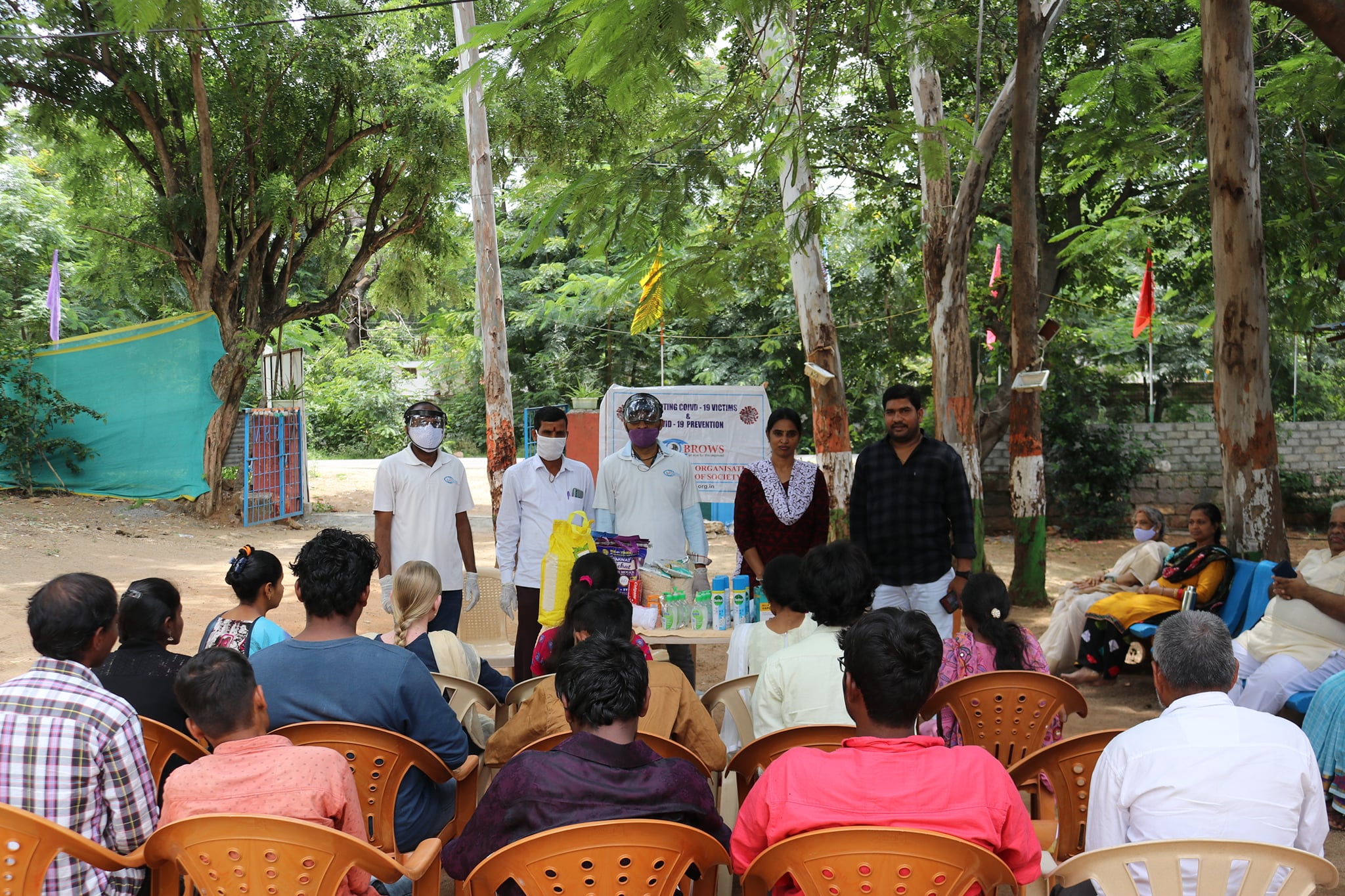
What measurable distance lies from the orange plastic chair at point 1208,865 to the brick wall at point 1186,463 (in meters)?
14.5

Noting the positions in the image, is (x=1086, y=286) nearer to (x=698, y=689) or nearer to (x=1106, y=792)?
(x=698, y=689)

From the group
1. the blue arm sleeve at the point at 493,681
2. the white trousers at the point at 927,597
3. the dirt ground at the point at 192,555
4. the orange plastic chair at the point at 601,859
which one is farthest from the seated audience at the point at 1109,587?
the orange plastic chair at the point at 601,859

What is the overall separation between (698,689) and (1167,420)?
15.3m

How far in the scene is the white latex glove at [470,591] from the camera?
5.65 metres

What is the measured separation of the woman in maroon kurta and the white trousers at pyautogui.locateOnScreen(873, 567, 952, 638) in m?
0.42

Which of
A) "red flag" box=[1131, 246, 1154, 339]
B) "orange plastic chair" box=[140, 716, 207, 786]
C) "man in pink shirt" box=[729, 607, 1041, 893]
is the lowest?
"orange plastic chair" box=[140, 716, 207, 786]

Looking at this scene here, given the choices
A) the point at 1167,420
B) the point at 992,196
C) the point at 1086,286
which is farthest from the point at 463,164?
the point at 1167,420

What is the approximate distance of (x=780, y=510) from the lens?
207 inches

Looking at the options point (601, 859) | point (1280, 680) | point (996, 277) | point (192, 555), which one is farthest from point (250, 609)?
point (996, 277)

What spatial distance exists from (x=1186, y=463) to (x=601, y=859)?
17269mm

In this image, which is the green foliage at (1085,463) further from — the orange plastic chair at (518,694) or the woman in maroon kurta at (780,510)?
the orange plastic chair at (518,694)

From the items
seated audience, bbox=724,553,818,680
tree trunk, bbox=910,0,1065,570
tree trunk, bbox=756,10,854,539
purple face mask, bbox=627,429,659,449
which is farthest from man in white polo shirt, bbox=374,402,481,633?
tree trunk, bbox=910,0,1065,570

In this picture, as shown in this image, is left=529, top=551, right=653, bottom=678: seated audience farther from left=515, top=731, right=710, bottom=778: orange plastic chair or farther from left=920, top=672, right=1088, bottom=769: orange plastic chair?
left=920, top=672, right=1088, bottom=769: orange plastic chair

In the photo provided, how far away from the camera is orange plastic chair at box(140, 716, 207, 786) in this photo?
110 inches
